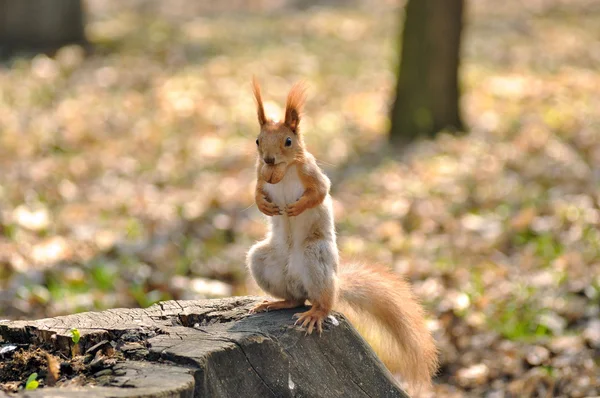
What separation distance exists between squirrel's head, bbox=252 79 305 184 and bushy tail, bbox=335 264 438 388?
0.52 meters

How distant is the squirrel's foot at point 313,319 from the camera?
268cm

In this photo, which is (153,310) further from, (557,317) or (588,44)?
(588,44)

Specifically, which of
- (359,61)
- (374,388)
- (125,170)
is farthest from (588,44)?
(374,388)

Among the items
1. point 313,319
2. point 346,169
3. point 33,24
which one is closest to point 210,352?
point 313,319

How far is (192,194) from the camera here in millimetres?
6574

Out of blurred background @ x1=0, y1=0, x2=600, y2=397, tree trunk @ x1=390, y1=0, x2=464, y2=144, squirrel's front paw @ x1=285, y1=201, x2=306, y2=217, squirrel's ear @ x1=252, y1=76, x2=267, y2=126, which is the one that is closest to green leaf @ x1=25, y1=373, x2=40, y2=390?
squirrel's front paw @ x1=285, y1=201, x2=306, y2=217

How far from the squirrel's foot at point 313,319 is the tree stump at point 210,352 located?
0.03 metres

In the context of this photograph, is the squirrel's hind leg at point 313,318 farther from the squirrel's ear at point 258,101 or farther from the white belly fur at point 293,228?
the squirrel's ear at point 258,101

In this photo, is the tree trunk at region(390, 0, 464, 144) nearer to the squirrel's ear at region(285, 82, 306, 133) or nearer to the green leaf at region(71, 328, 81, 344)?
the squirrel's ear at region(285, 82, 306, 133)

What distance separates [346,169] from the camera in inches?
283

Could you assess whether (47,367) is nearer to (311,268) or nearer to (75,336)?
(75,336)

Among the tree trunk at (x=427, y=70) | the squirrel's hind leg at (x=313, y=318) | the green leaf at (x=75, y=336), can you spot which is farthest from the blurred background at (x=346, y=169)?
the green leaf at (x=75, y=336)

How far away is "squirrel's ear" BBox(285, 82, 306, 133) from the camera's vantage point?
2.59 m

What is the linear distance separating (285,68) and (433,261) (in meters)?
5.55
